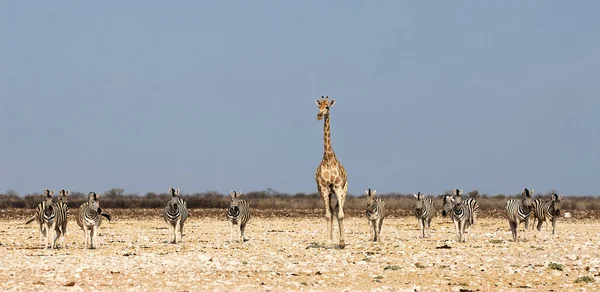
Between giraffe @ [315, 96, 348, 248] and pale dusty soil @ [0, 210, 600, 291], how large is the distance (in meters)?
0.84

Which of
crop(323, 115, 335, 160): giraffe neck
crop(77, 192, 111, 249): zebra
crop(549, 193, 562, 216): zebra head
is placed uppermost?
crop(323, 115, 335, 160): giraffe neck

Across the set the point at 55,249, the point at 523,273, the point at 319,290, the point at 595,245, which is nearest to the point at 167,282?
the point at 319,290

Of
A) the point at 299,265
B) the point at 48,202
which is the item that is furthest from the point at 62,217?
the point at 299,265

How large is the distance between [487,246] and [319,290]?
373 inches

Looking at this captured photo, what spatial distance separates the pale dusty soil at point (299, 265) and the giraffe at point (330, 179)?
2.76 ft

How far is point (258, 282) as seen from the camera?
1481 cm

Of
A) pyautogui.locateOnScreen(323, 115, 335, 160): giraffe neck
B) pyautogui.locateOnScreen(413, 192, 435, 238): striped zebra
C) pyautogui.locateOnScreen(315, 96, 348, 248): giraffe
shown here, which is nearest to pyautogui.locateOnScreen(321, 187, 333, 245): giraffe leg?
pyautogui.locateOnScreen(315, 96, 348, 248): giraffe

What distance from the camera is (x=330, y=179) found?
21938 mm

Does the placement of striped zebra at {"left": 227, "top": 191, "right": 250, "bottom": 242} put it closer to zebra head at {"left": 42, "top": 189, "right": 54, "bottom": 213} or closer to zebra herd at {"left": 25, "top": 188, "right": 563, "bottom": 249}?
zebra herd at {"left": 25, "top": 188, "right": 563, "bottom": 249}

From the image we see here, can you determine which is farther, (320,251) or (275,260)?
(320,251)

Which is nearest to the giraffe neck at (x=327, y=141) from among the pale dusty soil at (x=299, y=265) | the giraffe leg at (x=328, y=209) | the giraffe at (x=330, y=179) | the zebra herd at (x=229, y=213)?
the giraffe at (x=330, y=179)

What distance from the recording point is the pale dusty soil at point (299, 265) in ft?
47.4

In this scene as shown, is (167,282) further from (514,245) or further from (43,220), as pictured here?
(514,245)

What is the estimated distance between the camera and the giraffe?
2192 cm
